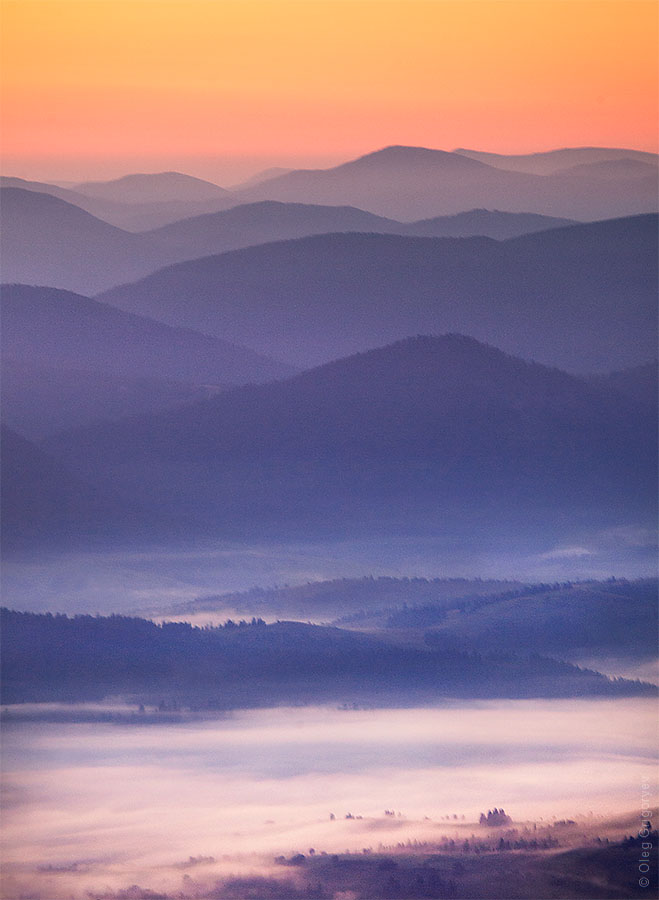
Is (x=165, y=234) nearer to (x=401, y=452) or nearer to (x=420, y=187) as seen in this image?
(x=420, y=187)

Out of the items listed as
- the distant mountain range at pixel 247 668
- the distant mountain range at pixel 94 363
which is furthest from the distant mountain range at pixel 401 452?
the distant mountain range at pixel 247 668

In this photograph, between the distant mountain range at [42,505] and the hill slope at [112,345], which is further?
the hill slope at [112,345]

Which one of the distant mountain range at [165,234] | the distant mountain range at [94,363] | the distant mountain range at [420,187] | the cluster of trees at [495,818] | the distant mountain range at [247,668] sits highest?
the distant mountain range at [420,187]

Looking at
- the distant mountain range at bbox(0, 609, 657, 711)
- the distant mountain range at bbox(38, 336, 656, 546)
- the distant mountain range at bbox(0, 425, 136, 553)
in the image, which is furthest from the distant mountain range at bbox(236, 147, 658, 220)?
the distant mountain range at bbox(0, 609, 657, 711)

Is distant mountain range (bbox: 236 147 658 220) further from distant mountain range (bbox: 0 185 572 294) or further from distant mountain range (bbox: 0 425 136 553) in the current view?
distant mountain range (bbox: 0 425 136 553)

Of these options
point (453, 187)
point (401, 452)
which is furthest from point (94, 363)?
point (453, 187)

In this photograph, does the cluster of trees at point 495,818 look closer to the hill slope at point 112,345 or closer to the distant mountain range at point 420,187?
the hill slope at point 112,345

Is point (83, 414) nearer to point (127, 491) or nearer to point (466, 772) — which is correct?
point (127, 491)
